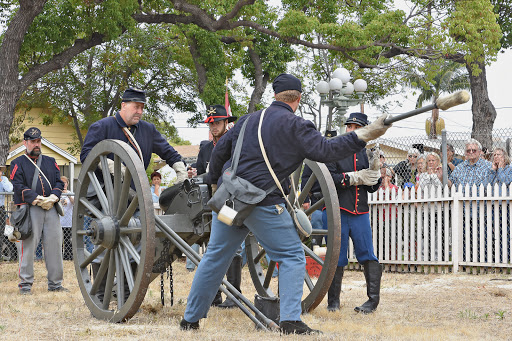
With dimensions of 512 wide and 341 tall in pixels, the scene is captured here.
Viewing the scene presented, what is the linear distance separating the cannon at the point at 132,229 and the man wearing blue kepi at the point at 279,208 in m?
0.30

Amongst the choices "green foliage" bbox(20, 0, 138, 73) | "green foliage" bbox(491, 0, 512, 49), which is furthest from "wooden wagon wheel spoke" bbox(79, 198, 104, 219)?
"green foliage" bbox(491, 0, 512, 49)

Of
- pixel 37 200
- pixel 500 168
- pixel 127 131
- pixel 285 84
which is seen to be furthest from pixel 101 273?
pixel 500 168

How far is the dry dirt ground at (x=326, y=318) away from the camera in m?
4.52

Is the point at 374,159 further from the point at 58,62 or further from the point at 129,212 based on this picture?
the point at 58,62

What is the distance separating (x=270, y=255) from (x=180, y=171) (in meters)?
1.63

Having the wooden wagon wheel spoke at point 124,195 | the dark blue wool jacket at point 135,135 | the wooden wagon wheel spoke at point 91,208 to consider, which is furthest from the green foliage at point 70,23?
the wooden wagon wheel spoke at point 124,195

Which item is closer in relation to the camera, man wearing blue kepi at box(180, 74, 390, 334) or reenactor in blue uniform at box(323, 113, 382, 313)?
man wearing blue kepi at box(180, 74, 390, 334)

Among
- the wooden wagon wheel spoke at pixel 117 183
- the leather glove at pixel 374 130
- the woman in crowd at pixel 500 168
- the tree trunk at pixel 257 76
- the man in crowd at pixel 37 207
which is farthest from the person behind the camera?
the tree trunk at pixel 257 76

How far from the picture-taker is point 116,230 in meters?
5.11

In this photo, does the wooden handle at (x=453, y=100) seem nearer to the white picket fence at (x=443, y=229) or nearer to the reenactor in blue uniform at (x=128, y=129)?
the reenactor in blue uniform at (x=128, y=129)

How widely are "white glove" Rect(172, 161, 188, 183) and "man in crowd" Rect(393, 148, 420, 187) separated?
5855 millimetres

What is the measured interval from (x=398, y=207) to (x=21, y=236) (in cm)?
581

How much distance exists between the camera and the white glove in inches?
Answer: 223

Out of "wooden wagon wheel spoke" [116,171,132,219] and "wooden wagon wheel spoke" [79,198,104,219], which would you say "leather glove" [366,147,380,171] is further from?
"wooden wagon wheel spoke" [79,198,104,219]
